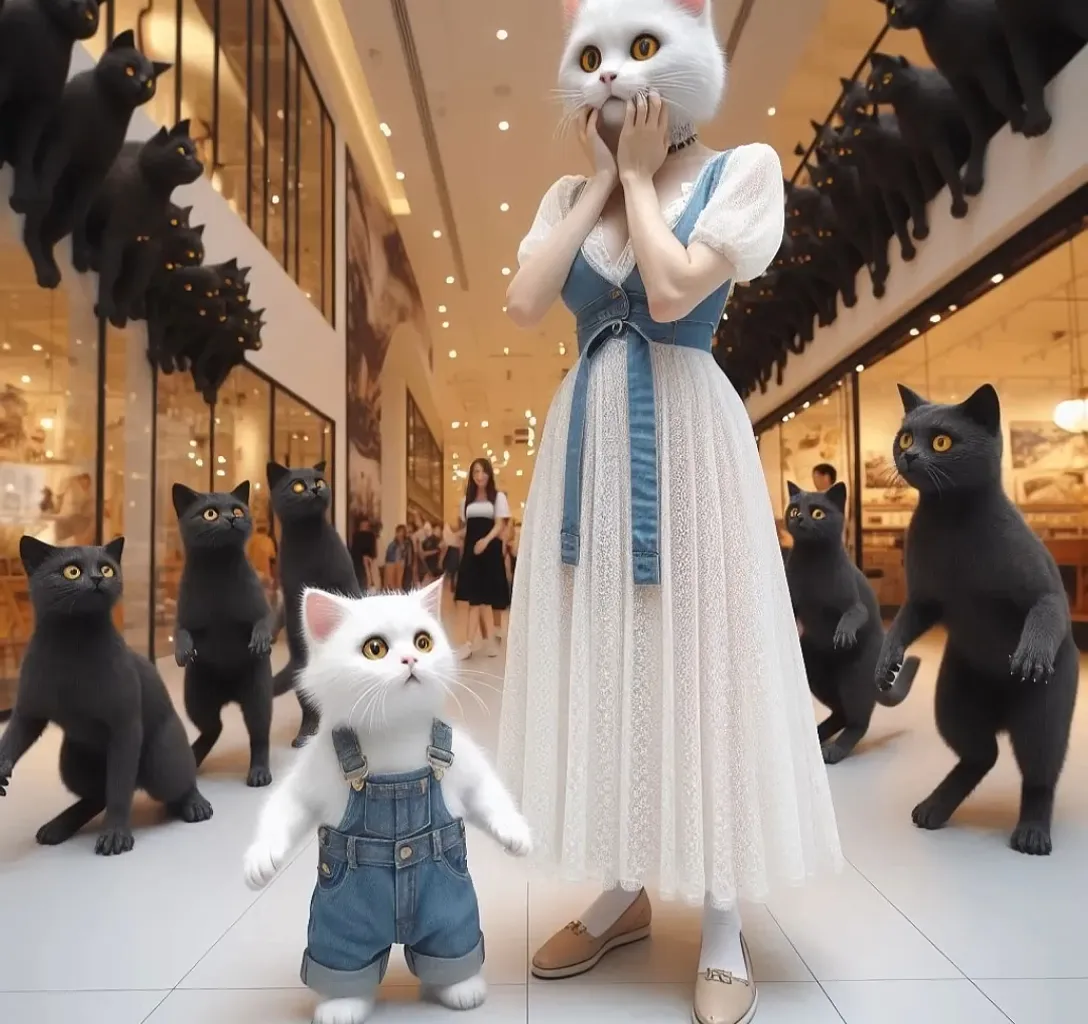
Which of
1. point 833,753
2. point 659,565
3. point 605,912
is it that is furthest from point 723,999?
point 833,753

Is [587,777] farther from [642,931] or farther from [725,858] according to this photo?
[642,931]

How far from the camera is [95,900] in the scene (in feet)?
7.70

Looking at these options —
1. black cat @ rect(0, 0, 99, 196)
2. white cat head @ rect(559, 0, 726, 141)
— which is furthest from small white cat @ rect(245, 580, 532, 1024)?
black cat @ rect(0, 0, 99, 196)

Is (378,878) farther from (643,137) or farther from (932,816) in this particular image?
(932,816)

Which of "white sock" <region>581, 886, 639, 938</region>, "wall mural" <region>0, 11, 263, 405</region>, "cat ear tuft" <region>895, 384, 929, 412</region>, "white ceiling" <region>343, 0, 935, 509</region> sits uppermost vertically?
"white ceiling" <region>343, 0, 935, 509</region>

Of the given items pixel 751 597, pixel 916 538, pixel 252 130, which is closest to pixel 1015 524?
pixel 916 538

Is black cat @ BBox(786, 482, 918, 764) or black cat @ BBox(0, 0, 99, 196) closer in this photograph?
black cat @ BBox(786, 482, 918, 764)

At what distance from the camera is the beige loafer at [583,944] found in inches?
73.2

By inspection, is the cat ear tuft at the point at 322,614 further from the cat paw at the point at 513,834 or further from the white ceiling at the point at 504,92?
the white ceiling at the point at 504,92

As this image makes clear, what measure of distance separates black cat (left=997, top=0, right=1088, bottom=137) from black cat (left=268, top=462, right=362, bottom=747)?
4.51m

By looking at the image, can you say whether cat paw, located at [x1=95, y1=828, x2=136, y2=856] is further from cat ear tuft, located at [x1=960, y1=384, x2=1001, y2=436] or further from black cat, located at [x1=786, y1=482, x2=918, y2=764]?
cat ear tuft, located at [x1=960, y1=384, x2=1001, y2=436]

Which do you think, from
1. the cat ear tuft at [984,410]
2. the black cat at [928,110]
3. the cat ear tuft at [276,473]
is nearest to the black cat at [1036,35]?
the black cat at [928,110]

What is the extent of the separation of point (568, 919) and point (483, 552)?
18.1ft

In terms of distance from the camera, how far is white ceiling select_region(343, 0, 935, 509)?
29.0ft
